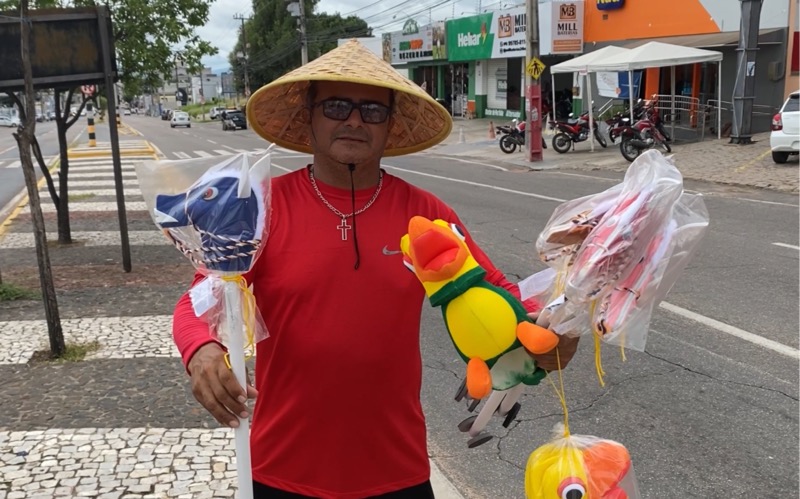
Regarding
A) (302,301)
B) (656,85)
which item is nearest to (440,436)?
(302,301)

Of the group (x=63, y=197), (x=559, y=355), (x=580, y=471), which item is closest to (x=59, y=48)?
(x=63, y=197)

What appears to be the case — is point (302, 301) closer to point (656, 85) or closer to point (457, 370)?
point (457, 370)

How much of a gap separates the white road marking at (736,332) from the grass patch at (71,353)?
14.9ft

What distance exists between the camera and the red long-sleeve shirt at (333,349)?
1.84m

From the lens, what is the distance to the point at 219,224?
65.3 inches

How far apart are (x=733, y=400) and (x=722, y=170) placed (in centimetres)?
1179

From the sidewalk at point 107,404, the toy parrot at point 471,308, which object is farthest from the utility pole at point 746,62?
the toy parrot at point 471,308

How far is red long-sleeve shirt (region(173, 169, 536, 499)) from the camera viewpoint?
6.03 ft

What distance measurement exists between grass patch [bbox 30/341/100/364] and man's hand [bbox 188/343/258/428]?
3577 mm

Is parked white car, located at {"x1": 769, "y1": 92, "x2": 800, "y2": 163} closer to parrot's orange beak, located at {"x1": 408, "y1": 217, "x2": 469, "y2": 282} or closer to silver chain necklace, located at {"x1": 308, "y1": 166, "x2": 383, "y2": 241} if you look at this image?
silver chain necklace, located at {"x1": 308, "y1": 166, "x2": 383, "y2": 241}

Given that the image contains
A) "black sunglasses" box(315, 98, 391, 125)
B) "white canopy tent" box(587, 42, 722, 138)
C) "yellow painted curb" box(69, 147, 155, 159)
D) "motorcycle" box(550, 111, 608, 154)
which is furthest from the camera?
"yellow painted curb" box(69, 147, 155, 159)

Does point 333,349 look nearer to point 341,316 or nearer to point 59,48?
point 341,316

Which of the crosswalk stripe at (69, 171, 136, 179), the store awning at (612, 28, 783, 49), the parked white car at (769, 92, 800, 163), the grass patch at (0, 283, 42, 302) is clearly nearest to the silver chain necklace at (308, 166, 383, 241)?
the grass patch at (0, 283, 42, 302)

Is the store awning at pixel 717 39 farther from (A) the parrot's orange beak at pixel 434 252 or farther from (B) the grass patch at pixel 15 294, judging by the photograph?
(A) the parrot's orange beak at pixel 434 252
